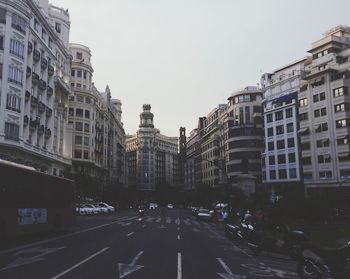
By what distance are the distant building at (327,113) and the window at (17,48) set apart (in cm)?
4632

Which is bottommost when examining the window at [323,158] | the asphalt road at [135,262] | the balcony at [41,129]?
the asphalt road at [135,262]

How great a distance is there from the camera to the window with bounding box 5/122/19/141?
157 ft

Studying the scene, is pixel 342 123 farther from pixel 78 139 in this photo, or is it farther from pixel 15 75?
pixel 78 139

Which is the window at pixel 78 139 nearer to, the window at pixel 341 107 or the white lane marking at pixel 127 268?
the window at pixel 341 107

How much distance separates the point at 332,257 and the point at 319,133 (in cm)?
6365

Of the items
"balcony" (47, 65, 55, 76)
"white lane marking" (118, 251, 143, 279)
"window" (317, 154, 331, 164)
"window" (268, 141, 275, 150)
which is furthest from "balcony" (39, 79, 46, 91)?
"white lane marking" (118, 251, 143, 279)

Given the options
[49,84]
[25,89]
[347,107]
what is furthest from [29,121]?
[347,107]

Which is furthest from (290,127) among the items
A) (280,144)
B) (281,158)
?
(281,158)

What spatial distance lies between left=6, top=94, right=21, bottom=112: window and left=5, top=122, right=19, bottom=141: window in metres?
1.96

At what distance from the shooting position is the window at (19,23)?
50.0m

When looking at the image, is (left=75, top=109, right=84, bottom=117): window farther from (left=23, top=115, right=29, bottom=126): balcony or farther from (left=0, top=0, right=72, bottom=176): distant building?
(left=23, top=115, right=29, bottom=126): balcony

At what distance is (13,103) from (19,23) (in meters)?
9.82

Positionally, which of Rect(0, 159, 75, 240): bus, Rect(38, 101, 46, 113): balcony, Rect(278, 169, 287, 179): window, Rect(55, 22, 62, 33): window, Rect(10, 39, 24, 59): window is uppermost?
Rect(55, 22, 62, 33): window

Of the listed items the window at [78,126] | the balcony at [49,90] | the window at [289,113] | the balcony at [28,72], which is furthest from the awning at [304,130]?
the window at [78,126]
